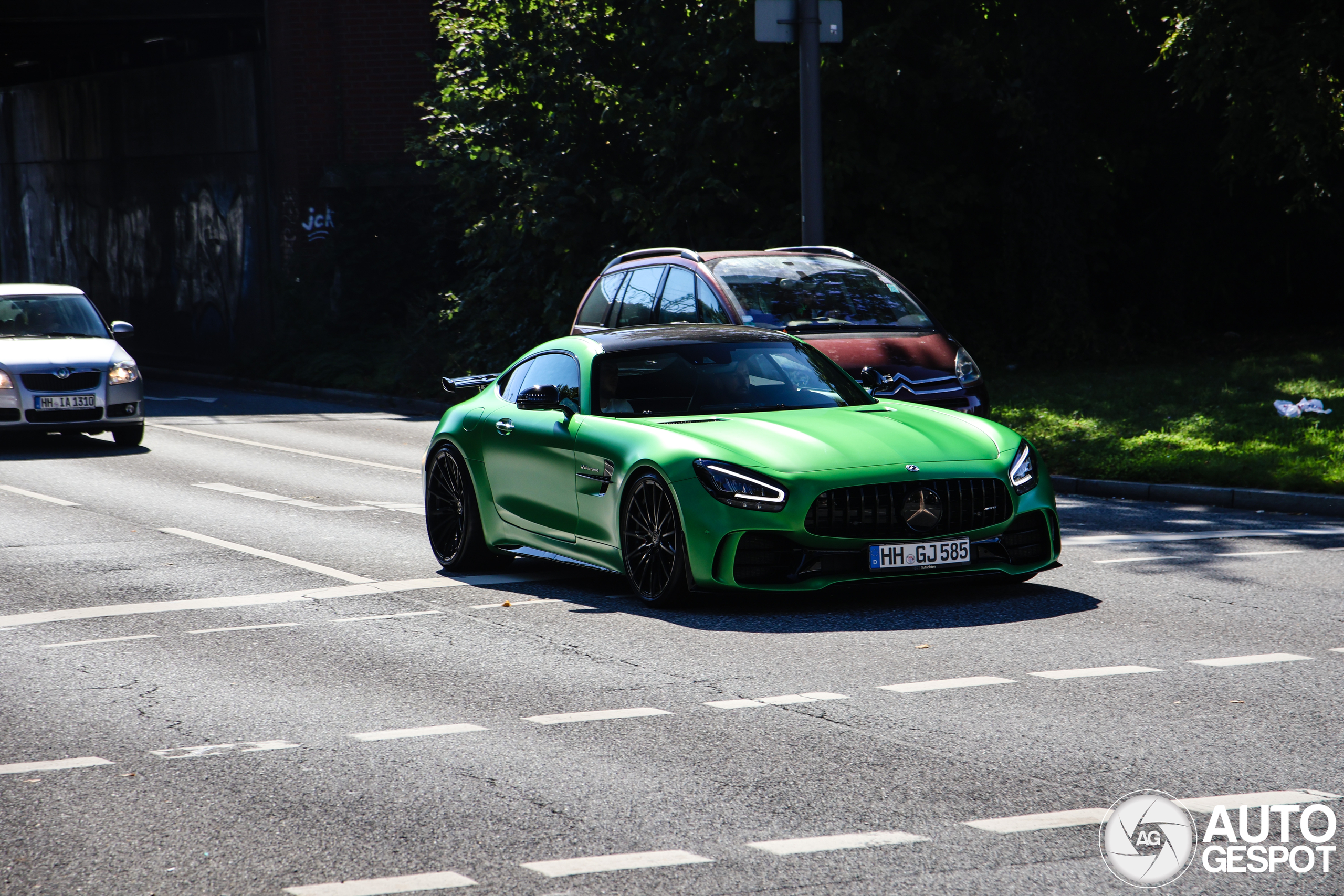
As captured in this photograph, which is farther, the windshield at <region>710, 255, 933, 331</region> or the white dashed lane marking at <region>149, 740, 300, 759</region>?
the windshield at <region>710, 255, 933, 331</region>

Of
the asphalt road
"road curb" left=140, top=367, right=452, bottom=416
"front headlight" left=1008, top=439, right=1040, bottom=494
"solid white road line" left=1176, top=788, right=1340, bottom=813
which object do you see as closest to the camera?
the asphalt road

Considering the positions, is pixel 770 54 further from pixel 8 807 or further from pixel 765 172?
pixel 8 807

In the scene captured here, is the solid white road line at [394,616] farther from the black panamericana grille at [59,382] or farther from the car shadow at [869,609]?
the black panamericana grille at [59,382]

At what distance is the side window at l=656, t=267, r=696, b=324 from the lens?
14.2 metres

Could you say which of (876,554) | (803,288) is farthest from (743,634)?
(803,288)

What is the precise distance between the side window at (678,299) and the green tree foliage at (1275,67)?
8.50 m

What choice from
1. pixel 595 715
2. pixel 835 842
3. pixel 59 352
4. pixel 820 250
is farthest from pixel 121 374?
pixel 835 842

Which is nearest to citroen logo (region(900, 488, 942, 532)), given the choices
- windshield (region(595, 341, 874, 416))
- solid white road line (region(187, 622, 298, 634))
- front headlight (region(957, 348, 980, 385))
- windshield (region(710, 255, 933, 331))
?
windshield (region(595, 341, 874, 416))

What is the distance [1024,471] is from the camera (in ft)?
29.1

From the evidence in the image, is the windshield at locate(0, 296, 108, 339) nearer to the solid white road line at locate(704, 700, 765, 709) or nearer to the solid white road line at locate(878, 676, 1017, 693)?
the solid white road line at locate(704, 700, 765, 709)

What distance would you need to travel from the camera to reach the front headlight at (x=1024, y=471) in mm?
8773

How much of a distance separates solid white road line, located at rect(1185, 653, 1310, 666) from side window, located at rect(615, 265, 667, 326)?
7.87 m

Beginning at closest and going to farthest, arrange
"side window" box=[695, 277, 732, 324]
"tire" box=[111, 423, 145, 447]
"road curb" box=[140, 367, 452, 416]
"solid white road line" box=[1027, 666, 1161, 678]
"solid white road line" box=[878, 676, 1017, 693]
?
1. "solid white road line" box=[878, 676, 1017, 693]
2. "solid white road line" box=[1027, 666, 1161, 678]
3. "side window" box=[695, 277, 732, 324]
4. "tire" box=[111, 423, 145, 447]
5. "road curb" box=[140, 367, 452, 416]

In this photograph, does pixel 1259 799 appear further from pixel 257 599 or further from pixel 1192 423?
pixel 1192 423
